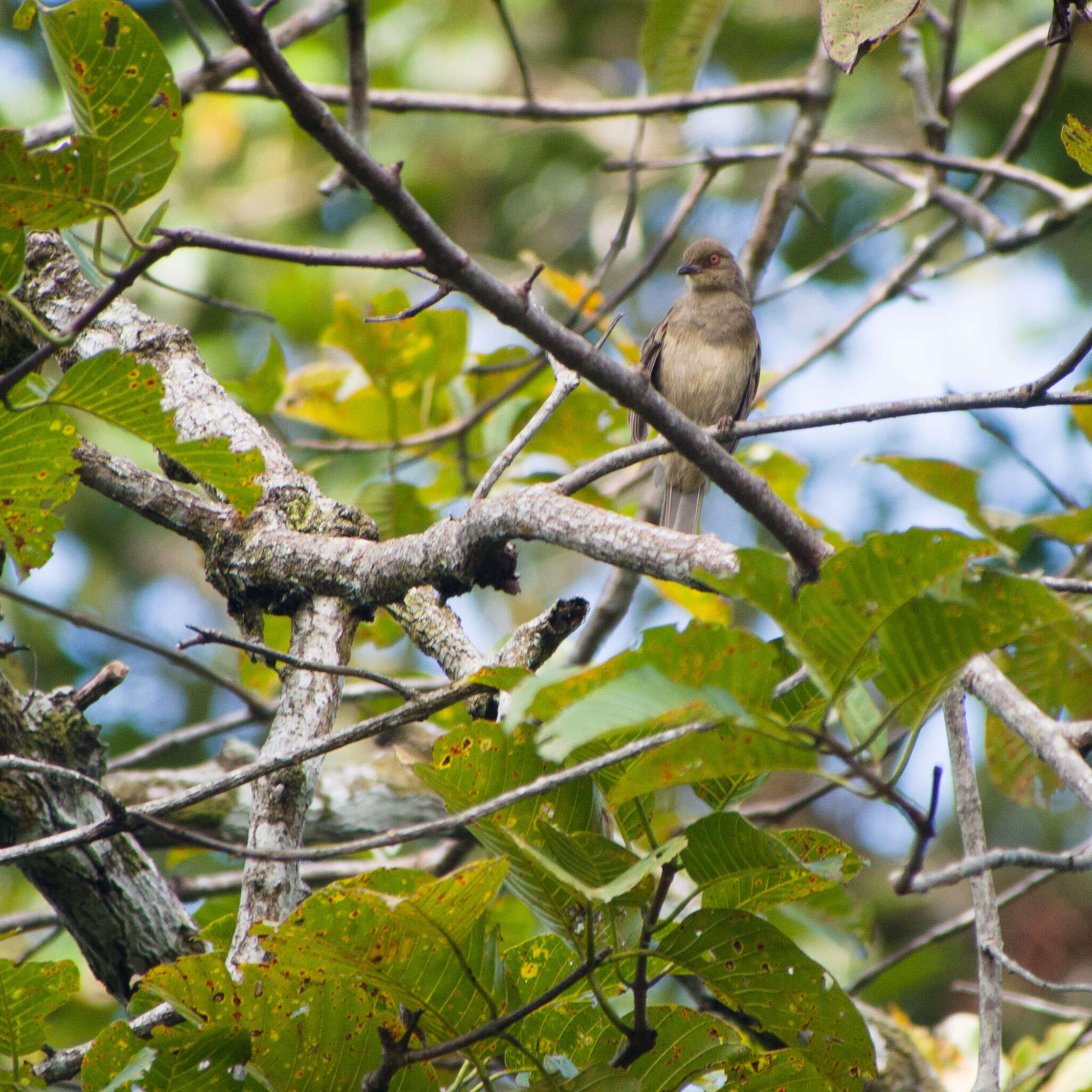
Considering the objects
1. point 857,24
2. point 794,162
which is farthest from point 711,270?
point 857,24

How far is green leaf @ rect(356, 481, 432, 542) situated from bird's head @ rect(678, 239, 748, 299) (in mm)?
2825

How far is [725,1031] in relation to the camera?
1.81 metres

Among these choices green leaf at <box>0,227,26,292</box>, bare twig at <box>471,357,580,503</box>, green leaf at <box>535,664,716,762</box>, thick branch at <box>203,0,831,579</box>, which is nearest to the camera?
green leaf at <box>535,664,716,762</box>

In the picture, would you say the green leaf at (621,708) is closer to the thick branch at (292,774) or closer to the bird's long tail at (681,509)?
the thick branch at (292,774)

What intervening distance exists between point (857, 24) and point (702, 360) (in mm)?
4047

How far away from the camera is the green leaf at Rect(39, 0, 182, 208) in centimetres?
168

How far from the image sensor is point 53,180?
1.62 m

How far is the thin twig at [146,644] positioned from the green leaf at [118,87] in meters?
1.31

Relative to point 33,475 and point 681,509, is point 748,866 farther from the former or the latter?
point 681,509

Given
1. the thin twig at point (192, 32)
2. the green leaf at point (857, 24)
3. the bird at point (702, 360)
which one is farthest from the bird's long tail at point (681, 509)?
the green leaf at point (857, 24)

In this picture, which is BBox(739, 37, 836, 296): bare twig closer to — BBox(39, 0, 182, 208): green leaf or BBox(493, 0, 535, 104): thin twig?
BBox(493, 0, 535, 104): thin twig

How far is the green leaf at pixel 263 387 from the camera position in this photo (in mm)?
3926

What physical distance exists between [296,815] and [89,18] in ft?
4.50

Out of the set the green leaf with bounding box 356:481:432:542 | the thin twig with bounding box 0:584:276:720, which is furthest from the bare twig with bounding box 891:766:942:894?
the green leaf with bounding box 356:481:432:542
